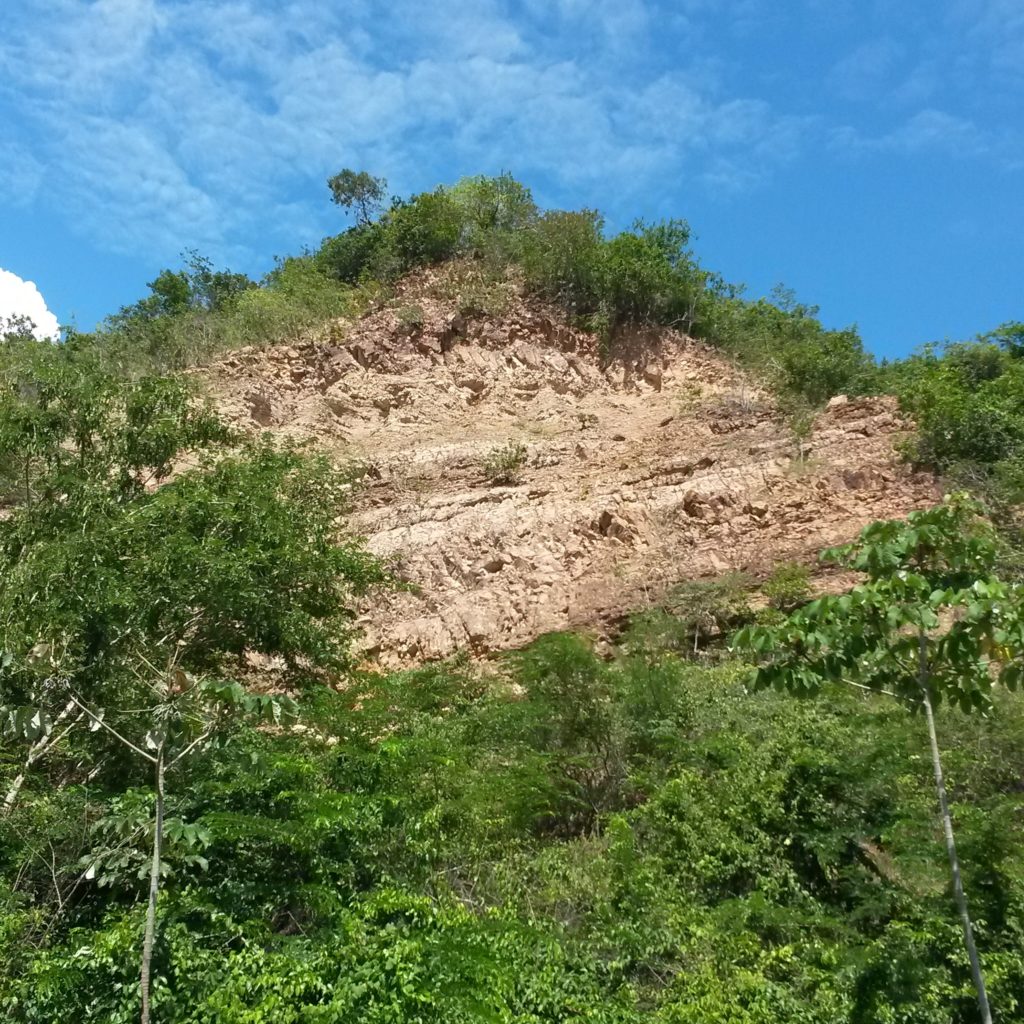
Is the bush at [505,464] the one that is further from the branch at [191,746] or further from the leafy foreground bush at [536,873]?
the branch at [191,746]

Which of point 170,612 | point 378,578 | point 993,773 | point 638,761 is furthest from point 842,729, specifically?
point 170,612

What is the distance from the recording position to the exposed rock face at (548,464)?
1535 centimetres

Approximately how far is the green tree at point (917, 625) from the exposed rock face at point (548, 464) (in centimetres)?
979

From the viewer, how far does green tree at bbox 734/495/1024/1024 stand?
3.96 metres

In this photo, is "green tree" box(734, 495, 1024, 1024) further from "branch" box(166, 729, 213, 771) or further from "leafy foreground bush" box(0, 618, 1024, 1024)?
"branch" box(166, 729, 213, 771)

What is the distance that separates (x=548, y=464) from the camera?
18.5 metres

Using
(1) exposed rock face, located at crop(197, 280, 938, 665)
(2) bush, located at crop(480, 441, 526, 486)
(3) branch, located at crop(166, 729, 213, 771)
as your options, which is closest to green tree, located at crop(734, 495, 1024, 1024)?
(3) branch, located at crop(166, 729, 213, 771)

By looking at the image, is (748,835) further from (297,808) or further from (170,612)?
(170,612)

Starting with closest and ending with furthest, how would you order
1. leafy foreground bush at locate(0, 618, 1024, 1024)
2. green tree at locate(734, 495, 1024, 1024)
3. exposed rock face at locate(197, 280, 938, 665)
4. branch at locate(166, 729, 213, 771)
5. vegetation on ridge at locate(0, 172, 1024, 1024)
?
green tree at locate(734, 495, 1024, 1024) → branch at locate(166, 729, 213, 771) → vegetation on ridge at locate(0, 172, 1024, 1024) → leafy foreground bush at locate(0, 618, 1024, 1024) → exposed rock face at locate(197, 280, 938, 665)

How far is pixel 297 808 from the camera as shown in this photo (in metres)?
7.96

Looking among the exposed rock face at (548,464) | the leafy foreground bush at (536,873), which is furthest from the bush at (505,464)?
the leafy foreground bush at (536,873)

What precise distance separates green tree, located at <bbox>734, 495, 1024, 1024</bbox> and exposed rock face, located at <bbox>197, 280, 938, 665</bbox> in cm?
979

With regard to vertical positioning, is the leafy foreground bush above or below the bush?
below

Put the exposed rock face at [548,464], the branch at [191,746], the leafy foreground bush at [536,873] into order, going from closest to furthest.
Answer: the branch at [191,746]
the leafy foreground bush at [536,873]
the exposed rock face at [548,464]
